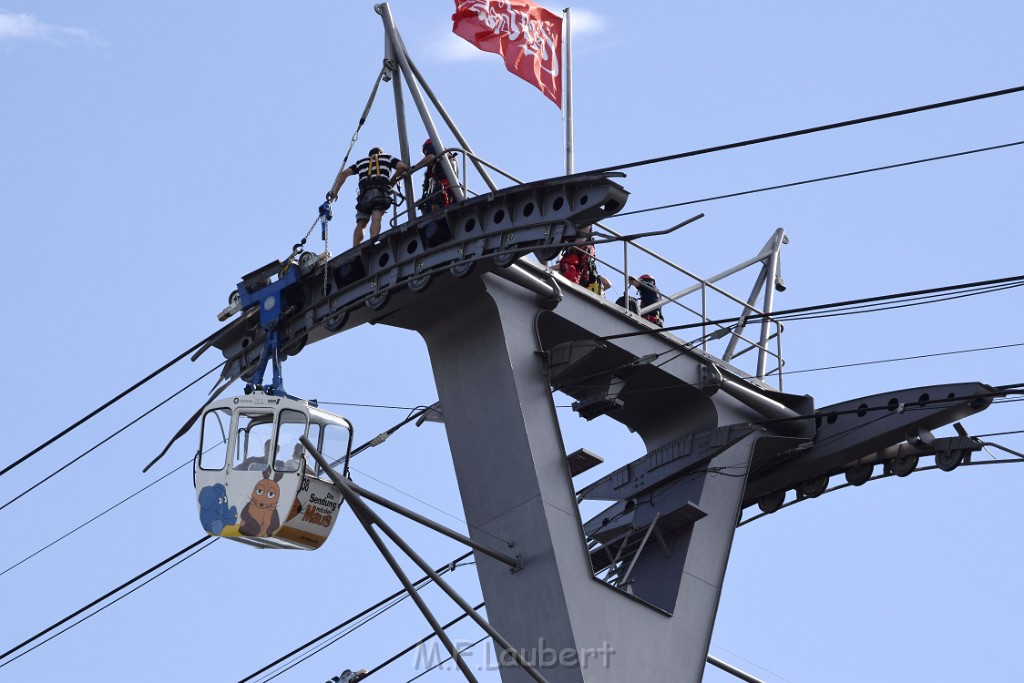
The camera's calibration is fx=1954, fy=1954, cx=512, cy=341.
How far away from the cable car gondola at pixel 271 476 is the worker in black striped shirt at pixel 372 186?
300cm

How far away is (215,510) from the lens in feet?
80.7

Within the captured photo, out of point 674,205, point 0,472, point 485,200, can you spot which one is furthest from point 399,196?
point 0,472

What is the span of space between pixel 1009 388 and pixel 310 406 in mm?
9404

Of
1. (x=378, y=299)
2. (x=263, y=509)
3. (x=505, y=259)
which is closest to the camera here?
(x=263, y=509)

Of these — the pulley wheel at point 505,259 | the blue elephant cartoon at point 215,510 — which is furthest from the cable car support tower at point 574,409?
the blue elephant cartoon at point 215,510

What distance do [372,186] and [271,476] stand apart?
4.57 m

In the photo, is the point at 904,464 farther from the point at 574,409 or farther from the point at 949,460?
the point at 574,409

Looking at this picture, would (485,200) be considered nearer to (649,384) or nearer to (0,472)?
(649,384)

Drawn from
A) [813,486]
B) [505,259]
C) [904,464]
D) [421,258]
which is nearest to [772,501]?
[813,486]

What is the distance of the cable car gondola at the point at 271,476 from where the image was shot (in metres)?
24.4

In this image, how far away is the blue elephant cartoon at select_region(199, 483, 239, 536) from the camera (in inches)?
963

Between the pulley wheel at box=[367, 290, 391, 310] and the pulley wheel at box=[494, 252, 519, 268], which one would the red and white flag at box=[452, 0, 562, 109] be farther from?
the pulley wheel at box=[367, 290, 391, 310]

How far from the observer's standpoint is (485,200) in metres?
25.0

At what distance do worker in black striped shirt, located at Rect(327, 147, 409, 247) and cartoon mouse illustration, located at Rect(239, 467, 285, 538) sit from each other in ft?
12.6
